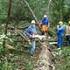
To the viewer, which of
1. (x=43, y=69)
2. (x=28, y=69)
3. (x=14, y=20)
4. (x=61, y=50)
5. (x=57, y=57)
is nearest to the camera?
(x=43, y=69)

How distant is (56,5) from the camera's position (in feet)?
75.2

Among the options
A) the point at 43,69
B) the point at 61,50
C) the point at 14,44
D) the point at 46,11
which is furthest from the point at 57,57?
the point at 46,11

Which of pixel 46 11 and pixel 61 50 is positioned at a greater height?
pixel 46 11

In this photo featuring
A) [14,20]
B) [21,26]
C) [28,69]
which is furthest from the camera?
[14,20]

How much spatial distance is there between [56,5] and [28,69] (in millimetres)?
11749

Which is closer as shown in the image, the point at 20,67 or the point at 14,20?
the point at 20,67

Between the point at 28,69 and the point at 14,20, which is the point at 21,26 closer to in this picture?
the point at 14,20

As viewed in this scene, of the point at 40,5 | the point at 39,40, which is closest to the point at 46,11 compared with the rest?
the point at 40,5

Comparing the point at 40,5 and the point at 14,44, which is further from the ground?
the point at 40,5

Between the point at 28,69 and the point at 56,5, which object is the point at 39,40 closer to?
the point at 28,69

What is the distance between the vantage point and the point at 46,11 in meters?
22.8

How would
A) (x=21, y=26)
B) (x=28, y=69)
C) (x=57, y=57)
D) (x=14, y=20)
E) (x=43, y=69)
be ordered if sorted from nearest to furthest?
(x=43, y=69) → (x=28, y=69) → (x=57, y=57) → (x=21, y=26) → (x=14, y=20)

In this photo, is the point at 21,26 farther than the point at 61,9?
No

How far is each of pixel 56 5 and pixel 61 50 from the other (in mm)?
7782
